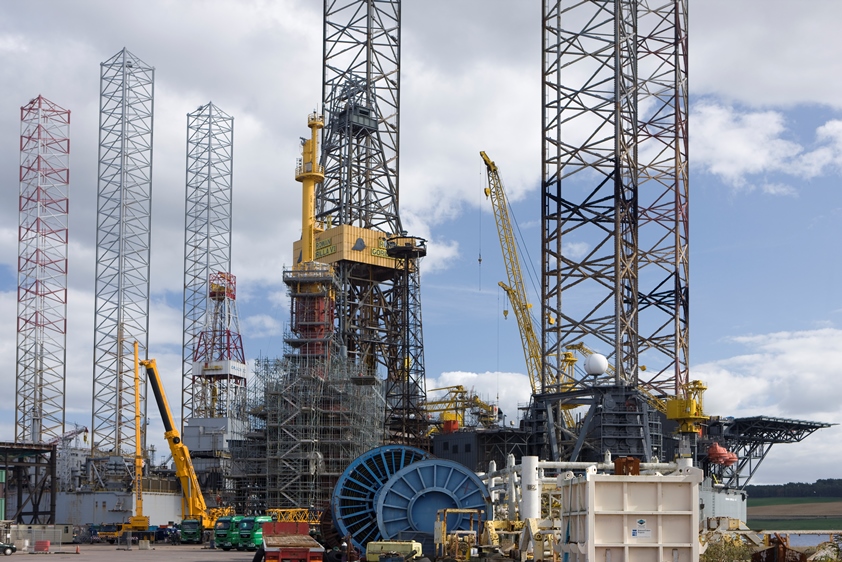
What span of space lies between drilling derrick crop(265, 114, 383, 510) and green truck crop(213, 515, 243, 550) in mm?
17285

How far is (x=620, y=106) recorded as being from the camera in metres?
75.2

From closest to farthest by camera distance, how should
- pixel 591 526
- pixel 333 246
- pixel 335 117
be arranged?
pixel 591 526
pixel 333 246
pixel 335 117

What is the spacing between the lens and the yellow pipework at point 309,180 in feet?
332

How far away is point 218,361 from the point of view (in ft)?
409

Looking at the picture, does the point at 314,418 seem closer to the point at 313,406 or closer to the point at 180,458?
the point at 313,406

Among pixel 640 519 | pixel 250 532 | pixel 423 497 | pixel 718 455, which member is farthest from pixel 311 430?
pixel 640 519

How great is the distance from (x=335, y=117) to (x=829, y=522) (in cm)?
9369

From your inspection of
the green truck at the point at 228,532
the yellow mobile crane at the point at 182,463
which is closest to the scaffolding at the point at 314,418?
the yellow mobile crane at the point at 182,463

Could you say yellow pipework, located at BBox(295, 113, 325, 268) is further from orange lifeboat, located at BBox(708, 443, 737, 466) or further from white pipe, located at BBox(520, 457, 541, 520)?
white pipe, located at BBox(520, 457, 541, 520)

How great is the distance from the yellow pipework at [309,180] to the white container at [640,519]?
265 feet

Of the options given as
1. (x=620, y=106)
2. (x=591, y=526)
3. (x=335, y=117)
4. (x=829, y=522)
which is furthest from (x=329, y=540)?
(x=829, y=522)

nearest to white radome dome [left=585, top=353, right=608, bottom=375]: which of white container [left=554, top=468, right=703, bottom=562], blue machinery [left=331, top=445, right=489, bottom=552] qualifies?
blue machinery [left=331, top=445, right=489, bottom=552]

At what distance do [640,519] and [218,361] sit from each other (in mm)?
107778

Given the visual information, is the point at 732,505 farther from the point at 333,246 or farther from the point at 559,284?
the point at 333,246
